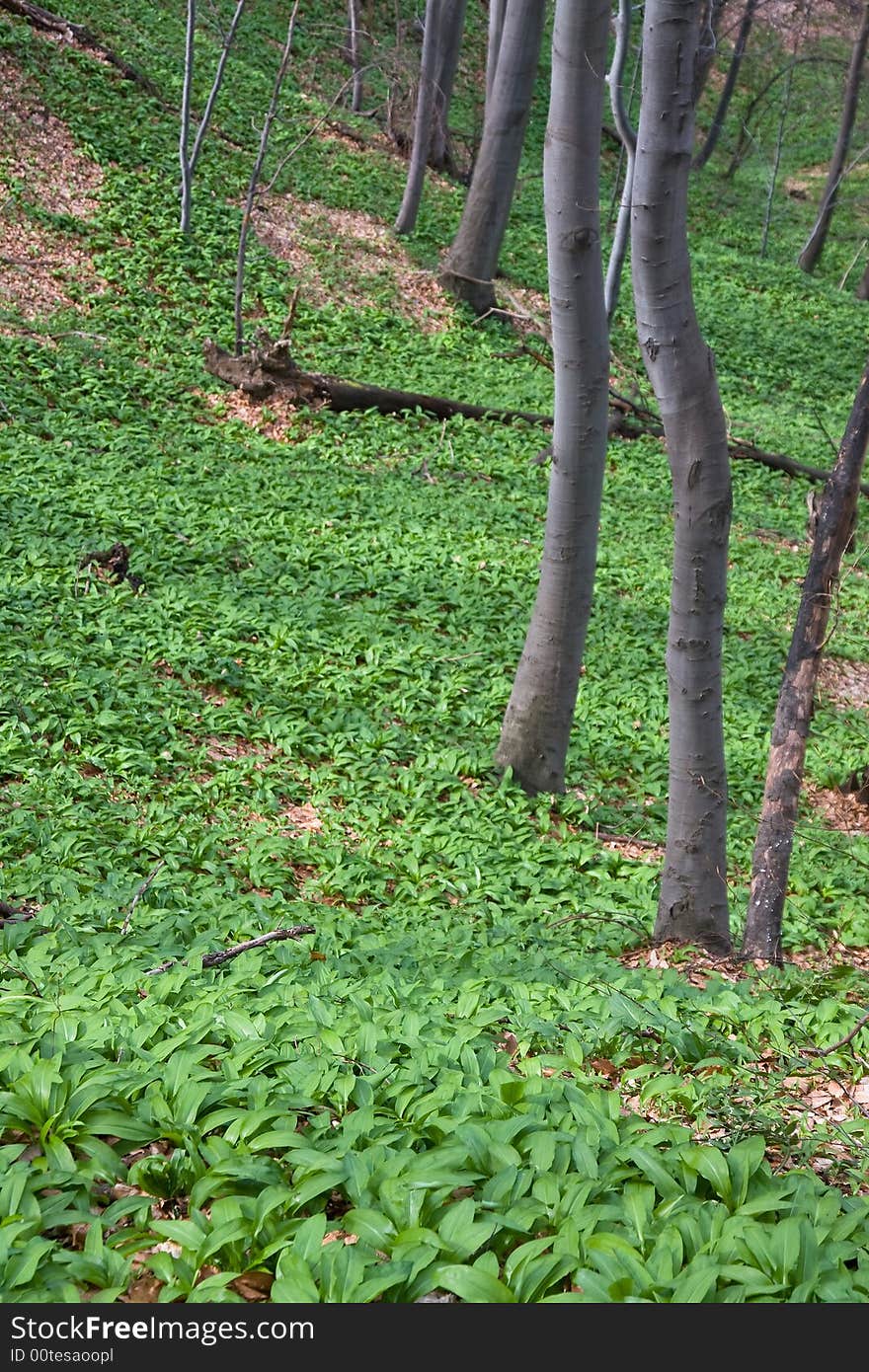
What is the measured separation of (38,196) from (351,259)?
4.58 meters

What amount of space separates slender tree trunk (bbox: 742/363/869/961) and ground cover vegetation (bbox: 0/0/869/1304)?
0.27 meters

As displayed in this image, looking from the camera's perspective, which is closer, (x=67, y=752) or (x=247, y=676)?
(x=67, y=752)

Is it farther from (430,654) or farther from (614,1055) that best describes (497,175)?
(614,1055)

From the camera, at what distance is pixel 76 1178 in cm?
237

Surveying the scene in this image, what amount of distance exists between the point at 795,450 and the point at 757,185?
20.0 metres

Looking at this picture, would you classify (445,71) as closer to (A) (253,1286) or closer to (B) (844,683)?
(B) (844,683)

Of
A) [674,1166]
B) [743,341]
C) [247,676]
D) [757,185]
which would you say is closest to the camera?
[674,1166]

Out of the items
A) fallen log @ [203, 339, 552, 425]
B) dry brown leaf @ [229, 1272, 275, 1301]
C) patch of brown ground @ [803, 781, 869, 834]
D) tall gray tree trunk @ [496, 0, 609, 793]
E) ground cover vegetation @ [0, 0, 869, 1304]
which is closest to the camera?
dry brown leaf @ [229, 1272, 275, 1301]

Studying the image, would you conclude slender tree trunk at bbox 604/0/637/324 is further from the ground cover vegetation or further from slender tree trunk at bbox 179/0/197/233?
slender tree trunk at bbox 179/0/197/233

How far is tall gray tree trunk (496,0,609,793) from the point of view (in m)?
5.93

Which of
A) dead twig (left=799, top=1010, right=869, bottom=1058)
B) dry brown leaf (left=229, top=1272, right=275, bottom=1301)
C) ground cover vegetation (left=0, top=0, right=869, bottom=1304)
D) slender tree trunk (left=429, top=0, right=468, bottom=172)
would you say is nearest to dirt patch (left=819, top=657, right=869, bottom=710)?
ground cover vegetation (left=0, top=0, right=869, bottom=1304)

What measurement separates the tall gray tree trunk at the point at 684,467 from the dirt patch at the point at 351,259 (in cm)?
1168

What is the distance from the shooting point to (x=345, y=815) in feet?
20.4

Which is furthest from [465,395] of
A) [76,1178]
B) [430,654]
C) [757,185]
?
[757,185]
